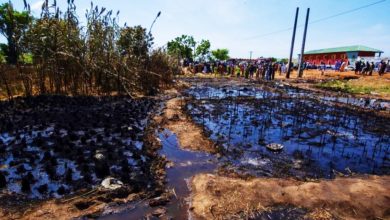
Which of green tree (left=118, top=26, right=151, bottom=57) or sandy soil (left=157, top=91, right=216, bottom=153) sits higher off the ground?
green tree (left=118, top=26, right=151, bottom=57)

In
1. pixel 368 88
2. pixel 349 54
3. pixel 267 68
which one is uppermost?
pixel 349 54

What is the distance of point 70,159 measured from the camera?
5844 mm

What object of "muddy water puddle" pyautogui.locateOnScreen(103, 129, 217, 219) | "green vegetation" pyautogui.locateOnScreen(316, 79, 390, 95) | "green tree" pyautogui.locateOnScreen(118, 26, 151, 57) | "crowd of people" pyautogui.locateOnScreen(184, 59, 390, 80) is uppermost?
"green tree" pyautogui.locateOnScreen(118, 26, 151, 57)

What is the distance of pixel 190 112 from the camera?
11461mm

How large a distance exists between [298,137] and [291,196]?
12.9ft

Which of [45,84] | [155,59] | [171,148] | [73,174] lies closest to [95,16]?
[45,84]

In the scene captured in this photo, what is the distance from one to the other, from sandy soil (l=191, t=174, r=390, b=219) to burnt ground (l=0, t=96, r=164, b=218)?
0.91 metres

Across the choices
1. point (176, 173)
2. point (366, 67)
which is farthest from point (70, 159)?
point (366, 67)

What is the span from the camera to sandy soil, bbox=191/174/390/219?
421cm

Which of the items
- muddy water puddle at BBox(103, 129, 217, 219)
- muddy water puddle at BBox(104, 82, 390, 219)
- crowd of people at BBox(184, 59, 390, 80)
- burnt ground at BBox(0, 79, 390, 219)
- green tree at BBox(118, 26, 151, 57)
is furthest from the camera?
crowd of people at BBox(184, 59, 390, 80)

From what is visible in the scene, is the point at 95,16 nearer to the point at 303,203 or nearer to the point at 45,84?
the point at 45,84

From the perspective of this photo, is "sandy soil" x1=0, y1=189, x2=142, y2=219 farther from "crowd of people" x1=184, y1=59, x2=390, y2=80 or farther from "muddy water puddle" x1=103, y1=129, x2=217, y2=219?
"crowd of people" x1=184, y1=59, x2=390, y2=80

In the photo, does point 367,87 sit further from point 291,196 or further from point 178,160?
point 291,196

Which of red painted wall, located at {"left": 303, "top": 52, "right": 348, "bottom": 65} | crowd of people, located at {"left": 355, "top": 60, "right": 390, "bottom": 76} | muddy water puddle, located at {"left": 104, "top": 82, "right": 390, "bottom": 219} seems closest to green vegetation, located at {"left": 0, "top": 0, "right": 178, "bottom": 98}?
muddy water puddle, located at {"left": 104, "top": 82, "right": 390, "bottom": 219}
